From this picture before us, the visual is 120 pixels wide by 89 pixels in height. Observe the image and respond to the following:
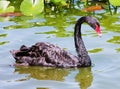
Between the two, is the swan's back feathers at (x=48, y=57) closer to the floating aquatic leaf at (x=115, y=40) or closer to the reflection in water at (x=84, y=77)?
the reflection in water at (x=84, y=77)

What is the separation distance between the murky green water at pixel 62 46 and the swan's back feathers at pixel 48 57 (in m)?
0.14

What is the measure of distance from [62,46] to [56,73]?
1477 millimetres

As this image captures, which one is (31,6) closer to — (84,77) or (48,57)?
(48,57)

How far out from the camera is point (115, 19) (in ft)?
42.0

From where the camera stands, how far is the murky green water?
8383mm

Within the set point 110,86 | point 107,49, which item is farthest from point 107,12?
point 110,86

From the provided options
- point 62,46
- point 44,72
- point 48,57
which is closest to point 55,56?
point 48,57

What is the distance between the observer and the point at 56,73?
29.9 feet

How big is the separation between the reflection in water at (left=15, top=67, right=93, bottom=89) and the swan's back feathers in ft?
0.40

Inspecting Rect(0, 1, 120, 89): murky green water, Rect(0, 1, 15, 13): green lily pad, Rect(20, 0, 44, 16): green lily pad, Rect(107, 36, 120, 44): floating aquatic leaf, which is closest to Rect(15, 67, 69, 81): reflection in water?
Rect(0, 1, 120, 89): murky green water

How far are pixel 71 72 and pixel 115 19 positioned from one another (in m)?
4.14

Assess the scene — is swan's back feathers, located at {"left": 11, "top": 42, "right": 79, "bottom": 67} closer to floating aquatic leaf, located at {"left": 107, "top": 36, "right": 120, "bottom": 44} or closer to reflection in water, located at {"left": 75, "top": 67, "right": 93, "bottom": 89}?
reflection in water, located at {"left": 75, "top": 67, "right": 93, "bottom": 89}

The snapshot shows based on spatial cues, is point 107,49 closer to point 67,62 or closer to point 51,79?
point 67,62

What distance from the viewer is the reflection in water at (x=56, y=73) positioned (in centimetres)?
866
